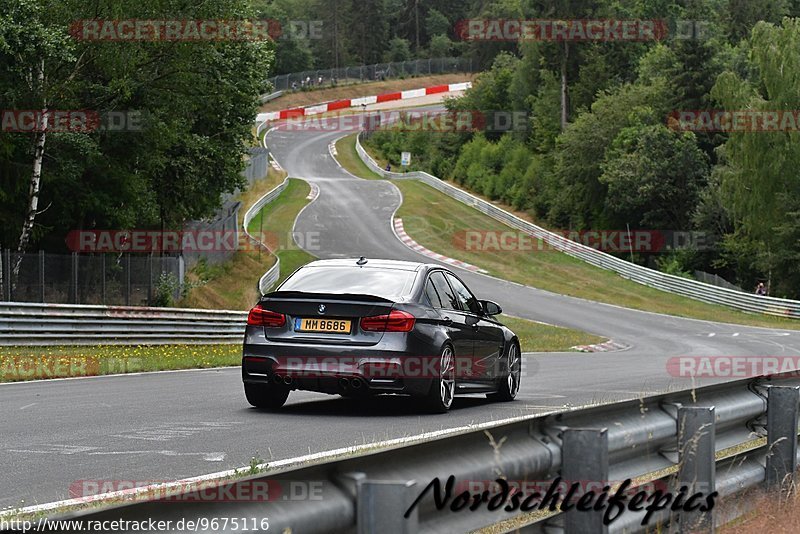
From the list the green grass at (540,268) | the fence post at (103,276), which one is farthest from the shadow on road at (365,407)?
the green grass at (540,268)

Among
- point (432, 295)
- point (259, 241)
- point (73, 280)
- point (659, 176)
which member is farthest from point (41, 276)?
point (659, 176)

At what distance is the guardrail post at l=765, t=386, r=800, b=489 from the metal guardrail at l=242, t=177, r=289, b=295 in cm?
3601

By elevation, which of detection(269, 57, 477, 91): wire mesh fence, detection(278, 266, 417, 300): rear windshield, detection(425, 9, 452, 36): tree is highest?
detection(425, 9, 452, 36): tree

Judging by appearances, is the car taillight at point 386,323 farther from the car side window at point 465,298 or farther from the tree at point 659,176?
the tree at point 659,176

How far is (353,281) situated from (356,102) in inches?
4855

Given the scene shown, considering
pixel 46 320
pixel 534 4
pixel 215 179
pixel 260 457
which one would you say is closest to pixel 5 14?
pixel 46 320

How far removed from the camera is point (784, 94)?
6081 centimetres

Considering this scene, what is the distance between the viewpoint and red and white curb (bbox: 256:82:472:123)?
4899 inches

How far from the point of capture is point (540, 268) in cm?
6166

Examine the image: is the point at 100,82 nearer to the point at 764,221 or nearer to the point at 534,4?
the point at 764,221

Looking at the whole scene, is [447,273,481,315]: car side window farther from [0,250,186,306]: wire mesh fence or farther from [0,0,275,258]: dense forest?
[0,0,275,258]: dense forest

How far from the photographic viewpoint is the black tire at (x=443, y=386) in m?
12.2

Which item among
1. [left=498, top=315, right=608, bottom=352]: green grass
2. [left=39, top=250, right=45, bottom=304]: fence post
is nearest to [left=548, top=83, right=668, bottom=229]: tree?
[left=498, top=315, right=608, bottom=352]: green grass

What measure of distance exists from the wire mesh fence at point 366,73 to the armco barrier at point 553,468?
118 metres
